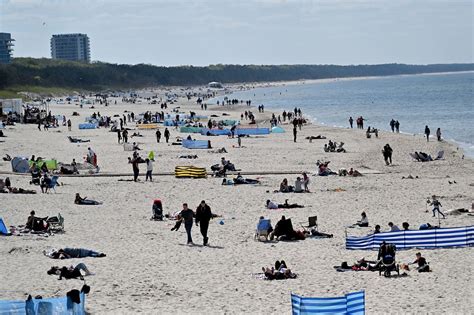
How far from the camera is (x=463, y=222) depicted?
22.0 m

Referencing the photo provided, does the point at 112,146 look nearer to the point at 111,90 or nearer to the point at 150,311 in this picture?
the point at 150,311

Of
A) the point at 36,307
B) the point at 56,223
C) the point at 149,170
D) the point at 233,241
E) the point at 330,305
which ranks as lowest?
the point at 233,241

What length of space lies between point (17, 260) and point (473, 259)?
Answer: 9.39 metres

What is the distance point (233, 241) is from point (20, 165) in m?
14.3

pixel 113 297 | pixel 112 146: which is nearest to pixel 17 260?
pixel 113 297

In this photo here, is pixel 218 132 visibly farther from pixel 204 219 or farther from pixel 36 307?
pixel 36 307

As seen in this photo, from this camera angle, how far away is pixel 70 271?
53.0 feet

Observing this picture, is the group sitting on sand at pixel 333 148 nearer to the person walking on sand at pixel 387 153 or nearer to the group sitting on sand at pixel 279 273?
the person walking on sand at pixel 387 153

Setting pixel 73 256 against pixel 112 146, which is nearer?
pixel 73 256

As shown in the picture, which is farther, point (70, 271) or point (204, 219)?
point (204, 219)

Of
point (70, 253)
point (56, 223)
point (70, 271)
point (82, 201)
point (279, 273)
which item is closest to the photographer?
point (70, 271)

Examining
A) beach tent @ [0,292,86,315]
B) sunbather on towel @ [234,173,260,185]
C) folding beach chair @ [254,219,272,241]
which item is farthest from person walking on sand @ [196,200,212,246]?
sunbather on towel @ [234,173,260,185]

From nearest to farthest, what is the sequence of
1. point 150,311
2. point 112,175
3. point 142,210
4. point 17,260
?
point 150,311, point 17,260, point 142,210, point 112,175

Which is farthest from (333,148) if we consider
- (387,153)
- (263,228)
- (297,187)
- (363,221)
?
Answer: (263,228)
